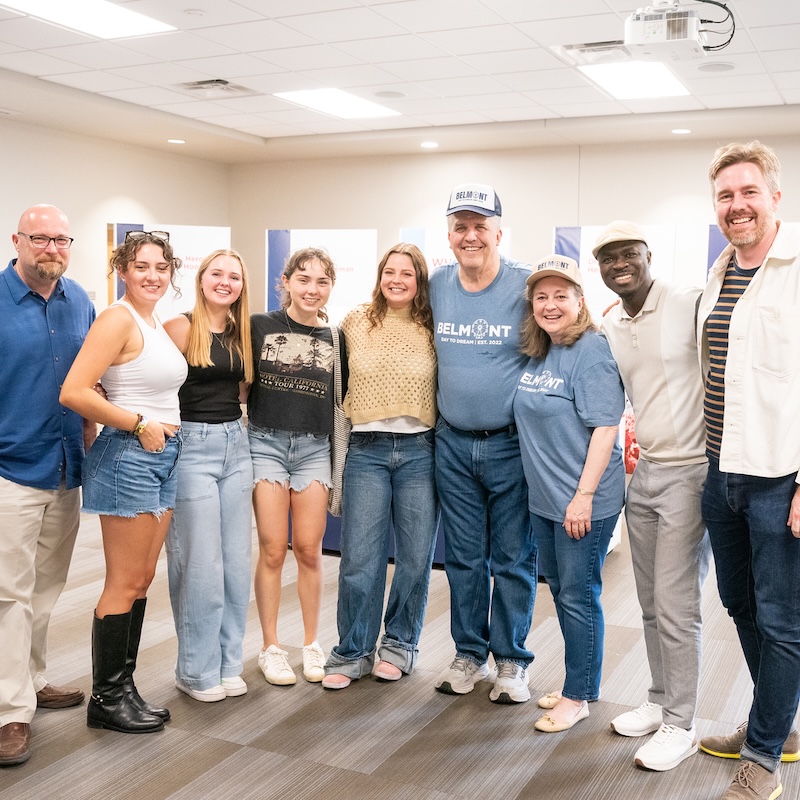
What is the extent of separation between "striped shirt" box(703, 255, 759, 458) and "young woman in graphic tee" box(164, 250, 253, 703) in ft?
4.92

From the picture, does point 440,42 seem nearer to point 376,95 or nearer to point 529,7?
point 529,7

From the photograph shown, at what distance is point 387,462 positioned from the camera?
10.5ft

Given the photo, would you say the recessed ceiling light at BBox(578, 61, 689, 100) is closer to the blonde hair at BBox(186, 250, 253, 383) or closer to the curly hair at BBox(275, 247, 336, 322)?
the curly hair at BBox(275, 247, 336, 322)

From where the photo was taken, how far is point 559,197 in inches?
364

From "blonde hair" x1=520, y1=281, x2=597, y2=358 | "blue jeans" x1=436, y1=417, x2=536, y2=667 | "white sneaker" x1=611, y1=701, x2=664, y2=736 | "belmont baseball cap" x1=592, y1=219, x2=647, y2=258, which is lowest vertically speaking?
"white sneaker" x1=611, y1=701, x2=664, y2=736

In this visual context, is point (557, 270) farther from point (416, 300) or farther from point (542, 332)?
point (416, 300)

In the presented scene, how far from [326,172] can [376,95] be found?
3.24 meters

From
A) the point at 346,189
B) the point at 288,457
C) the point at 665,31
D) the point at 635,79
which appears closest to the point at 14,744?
the point at 288,457

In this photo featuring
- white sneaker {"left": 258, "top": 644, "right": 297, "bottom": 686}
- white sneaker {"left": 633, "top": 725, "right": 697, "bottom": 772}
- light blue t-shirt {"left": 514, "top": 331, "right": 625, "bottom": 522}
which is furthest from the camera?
white sneaker {"left": 258, "top": 644, "right": 297, "bottom": 686}

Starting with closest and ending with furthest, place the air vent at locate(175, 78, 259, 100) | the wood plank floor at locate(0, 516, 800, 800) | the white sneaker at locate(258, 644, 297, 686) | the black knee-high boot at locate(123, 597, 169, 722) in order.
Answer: the wood plank floor at locate(0, 516, 800, 800) → the black knee-high boot at locate(123, 597, 169, 722) → the white sneaker at locate(258, 644, 297, 686) → the air vent at locate(175, 78, 259, 100)

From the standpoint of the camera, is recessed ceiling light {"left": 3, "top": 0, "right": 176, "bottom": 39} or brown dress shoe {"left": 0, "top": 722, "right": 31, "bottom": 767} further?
recessed ceiling light {"left": 3, "top": 0, "right": 176, "bottom": 39}

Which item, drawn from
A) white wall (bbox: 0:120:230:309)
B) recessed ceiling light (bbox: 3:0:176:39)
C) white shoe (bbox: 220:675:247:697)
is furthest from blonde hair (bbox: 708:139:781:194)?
white wall (bbox: 0:120:230:309)

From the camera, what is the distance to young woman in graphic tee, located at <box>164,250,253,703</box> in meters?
2.99

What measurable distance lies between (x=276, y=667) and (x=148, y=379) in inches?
47.8
